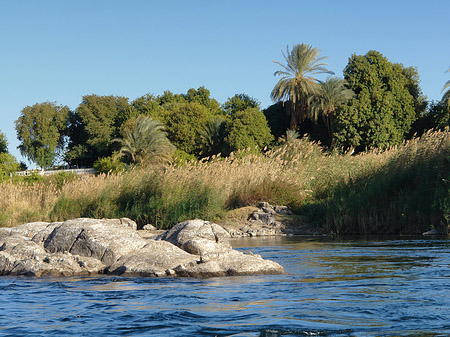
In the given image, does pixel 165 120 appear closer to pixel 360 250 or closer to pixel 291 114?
pixel 291 114

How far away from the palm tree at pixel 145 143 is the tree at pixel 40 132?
2721cm

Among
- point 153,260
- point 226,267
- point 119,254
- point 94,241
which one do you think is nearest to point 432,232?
point 226,267

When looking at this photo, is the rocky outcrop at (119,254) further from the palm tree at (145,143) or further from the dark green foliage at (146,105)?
the dark green foliage at (146,105)

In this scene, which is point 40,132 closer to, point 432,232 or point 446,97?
point 446,97

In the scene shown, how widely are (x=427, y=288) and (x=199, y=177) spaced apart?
1271cm

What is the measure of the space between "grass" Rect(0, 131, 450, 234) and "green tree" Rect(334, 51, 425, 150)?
2737 centimetres

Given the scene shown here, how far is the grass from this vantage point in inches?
707

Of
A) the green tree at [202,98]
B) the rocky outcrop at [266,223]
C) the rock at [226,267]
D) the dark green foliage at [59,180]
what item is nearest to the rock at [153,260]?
the rock at [226,267]

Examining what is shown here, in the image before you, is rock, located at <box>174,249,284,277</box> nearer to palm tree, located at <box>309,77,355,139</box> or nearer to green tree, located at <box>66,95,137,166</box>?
palm tree, located at <box>309,77,355,139</box>

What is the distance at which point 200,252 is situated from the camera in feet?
36.4

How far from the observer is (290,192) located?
21.3 metres

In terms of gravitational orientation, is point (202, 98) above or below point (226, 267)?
above

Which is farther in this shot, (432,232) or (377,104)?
(377,104)

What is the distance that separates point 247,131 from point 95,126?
2607 cm
